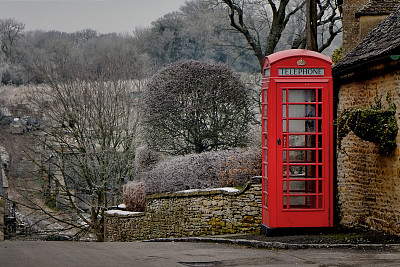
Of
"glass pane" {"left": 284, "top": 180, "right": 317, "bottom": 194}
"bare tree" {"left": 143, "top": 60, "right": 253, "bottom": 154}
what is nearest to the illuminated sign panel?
"glass pane" {"left": 284, "top": 180, "right": 317, "bottom": 194}

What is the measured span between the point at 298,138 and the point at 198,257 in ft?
10.8

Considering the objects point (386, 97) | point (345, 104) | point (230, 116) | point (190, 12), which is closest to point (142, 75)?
point (230, 116)

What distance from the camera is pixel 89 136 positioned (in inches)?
1112

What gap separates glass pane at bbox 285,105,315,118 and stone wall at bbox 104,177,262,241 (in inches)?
158

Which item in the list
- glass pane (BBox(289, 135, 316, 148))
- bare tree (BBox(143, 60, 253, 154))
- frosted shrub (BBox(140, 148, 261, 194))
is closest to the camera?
glass pane (BBox(289, 135, 316, 148))

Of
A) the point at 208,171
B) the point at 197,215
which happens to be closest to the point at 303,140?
the point at 197,215

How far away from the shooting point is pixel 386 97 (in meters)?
11.6

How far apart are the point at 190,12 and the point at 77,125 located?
40.4 metres

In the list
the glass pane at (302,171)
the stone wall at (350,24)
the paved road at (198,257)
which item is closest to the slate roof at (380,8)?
the stone wall at (350,24)

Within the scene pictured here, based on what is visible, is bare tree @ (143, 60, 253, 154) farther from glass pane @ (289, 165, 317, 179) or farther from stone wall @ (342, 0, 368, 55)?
glass pane @ (289, 165, 317, 179)

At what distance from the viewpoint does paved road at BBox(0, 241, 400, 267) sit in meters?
8.71

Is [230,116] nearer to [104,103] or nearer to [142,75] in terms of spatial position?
[104,103]

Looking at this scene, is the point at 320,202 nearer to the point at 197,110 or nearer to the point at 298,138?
the point at 298,138

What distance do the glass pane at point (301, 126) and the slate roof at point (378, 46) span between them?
148 centimetres
